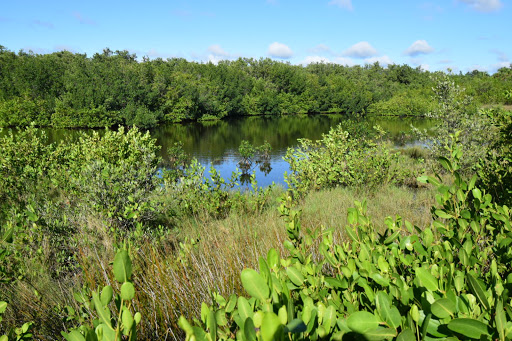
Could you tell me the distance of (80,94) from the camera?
39.2 metres

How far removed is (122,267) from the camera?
0.92 metres

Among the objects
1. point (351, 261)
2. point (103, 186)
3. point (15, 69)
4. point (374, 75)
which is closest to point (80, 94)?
point (15, 69)

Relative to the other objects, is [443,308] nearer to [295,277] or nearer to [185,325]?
[295,277]

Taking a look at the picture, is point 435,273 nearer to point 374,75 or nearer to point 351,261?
point 351,261

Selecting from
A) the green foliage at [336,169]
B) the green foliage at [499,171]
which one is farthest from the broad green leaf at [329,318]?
the green foliage at [336,169]

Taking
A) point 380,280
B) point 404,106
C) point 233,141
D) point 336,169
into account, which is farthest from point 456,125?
point 404,106

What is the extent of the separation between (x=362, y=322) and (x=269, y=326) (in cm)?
32

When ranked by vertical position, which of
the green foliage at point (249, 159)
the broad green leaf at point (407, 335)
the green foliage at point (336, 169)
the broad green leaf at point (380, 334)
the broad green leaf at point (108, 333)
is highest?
the broad green leaf at point (407, 335)

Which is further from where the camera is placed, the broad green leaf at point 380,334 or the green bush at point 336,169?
the green bush at point 336,169

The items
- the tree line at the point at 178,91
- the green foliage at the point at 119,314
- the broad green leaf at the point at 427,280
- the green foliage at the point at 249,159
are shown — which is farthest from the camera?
the tree line at the point at 178,91

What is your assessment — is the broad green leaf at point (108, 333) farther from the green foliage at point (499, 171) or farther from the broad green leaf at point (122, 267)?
the green foliage at point (499, 171)

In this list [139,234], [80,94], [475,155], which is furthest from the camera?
[80,94]

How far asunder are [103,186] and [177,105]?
42715 millimetres

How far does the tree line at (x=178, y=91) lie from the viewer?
3881 centimetres
